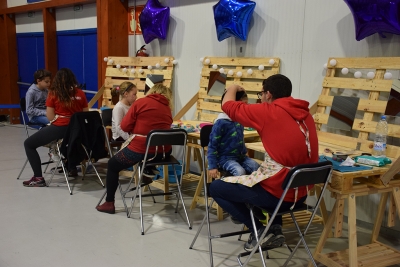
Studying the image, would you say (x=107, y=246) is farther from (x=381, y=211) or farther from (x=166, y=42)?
(x=166, y=42)

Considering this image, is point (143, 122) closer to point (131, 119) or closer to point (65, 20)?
point (131, 119)

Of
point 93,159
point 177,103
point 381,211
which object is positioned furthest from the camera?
point 177,103

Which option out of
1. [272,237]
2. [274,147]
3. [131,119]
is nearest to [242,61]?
[131,119]

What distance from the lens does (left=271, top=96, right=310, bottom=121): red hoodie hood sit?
8.16 ft

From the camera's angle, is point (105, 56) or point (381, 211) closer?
point (381, 211)

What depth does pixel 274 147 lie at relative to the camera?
2498 mm

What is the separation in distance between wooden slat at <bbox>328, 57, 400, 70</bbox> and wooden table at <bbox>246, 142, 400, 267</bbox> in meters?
0.78

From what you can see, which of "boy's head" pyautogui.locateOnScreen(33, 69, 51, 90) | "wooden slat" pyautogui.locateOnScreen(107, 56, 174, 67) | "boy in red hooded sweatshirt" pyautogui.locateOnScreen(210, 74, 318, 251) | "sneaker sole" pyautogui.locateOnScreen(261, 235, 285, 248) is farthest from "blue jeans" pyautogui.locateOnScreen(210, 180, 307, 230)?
"boy's head" pyautogui.locateOnScreen(33, 69, 51, 90)

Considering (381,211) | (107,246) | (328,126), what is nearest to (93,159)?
(107,246)

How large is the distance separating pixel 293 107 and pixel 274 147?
264mm

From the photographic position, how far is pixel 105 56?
6.43 meters

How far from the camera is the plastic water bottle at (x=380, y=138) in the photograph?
10.4 ft

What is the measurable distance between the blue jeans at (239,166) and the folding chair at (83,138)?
5.99 ft

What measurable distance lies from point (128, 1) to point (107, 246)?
14.3ft
